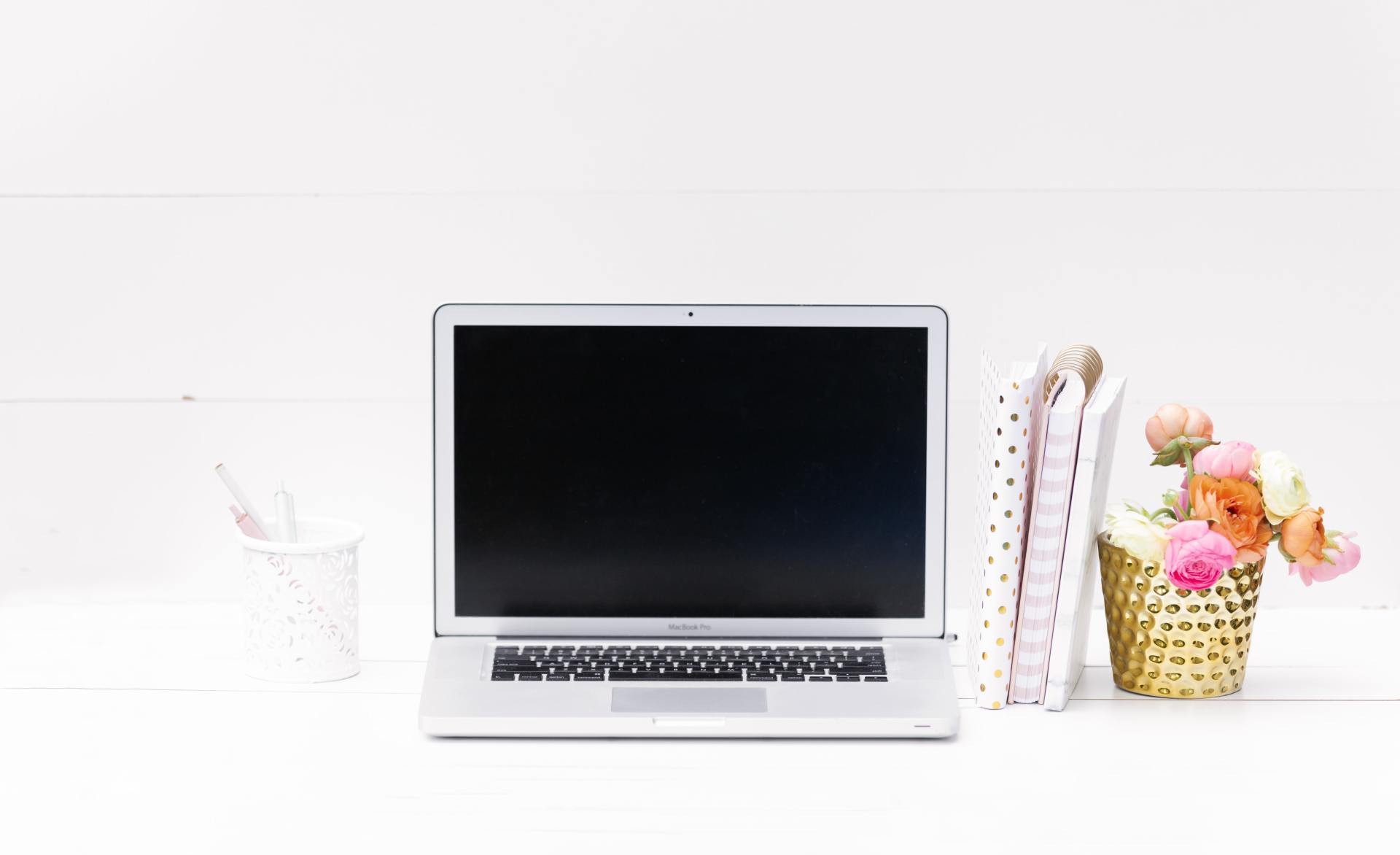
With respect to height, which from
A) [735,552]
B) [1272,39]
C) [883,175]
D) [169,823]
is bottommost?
[169,823]

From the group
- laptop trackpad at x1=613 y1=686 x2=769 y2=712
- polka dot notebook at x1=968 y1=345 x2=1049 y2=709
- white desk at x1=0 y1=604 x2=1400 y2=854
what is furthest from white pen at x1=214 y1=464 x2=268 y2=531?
polka dot notebook at x1=968 y1=345 x2=1049 y2=709

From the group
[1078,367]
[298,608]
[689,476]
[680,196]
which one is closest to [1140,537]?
[1078,367]

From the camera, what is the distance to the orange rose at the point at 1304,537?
92 cm

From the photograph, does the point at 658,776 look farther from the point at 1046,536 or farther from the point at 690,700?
the point at 1046,536

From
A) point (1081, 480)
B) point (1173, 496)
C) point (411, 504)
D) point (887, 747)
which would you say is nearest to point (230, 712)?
point (411, 504)

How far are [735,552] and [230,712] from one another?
425 mm

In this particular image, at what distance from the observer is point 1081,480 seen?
90 centimetres

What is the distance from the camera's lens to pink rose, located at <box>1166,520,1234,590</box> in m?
0.90

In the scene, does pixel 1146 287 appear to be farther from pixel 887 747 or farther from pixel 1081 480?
pixel 887 747

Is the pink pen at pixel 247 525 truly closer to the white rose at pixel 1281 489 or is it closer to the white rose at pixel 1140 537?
the white rose at pixel 1140 537

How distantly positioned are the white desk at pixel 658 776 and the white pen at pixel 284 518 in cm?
12

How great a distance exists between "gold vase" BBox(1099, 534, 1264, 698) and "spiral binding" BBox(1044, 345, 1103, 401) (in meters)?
0.13

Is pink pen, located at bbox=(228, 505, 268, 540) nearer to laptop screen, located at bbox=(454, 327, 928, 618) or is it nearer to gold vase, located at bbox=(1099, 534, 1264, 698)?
laptop screen, located at bbox=(454, 327, 928, 618)

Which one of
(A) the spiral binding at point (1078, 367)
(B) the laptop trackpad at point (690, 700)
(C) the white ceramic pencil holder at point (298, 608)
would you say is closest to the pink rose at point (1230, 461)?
(A) the spiral binding at point (1078, 367)
